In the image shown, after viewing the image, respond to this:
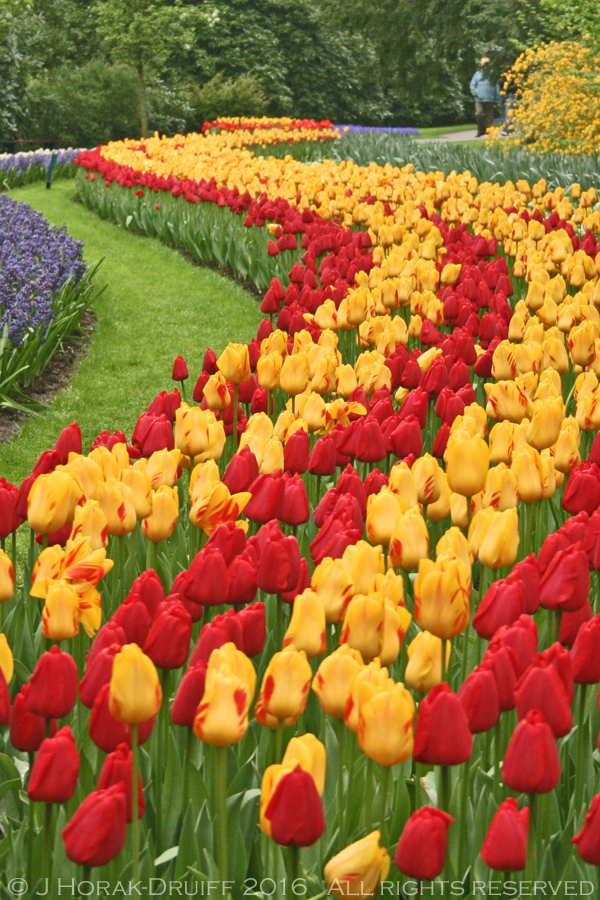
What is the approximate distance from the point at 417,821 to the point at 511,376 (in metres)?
2.50

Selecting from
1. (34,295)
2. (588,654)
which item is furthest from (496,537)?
(34,295)

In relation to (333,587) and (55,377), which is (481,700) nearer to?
(333,587)

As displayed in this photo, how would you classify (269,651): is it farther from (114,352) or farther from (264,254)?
(264,254)

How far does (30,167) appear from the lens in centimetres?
1916

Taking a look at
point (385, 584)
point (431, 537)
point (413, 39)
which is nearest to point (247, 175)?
point (431, 537)

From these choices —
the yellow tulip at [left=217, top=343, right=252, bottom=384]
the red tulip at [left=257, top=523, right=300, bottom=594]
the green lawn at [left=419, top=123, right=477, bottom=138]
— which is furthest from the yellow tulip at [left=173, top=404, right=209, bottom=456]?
the green lawn at [left=419, top=123, right=477, bottom=138]

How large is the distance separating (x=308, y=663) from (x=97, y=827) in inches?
16.8

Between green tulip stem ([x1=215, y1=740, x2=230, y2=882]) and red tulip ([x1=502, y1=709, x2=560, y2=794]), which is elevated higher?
red tulip ([x1=502, y1=709, x2=560, y2=794])

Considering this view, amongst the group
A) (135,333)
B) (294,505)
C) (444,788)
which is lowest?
(135,333)

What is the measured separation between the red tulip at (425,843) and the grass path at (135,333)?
4175 millimetres

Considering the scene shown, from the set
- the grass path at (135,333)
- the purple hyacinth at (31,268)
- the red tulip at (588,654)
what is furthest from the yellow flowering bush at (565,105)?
the red tulip at (588,654)

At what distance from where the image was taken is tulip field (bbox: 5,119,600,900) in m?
1.35

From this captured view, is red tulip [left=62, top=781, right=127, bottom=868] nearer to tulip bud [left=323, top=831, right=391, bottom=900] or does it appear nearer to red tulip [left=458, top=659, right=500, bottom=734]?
tulip bud [left=323, top=831, right=391, bottom=900]

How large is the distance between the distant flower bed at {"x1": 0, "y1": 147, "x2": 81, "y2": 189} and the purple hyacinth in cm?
873
